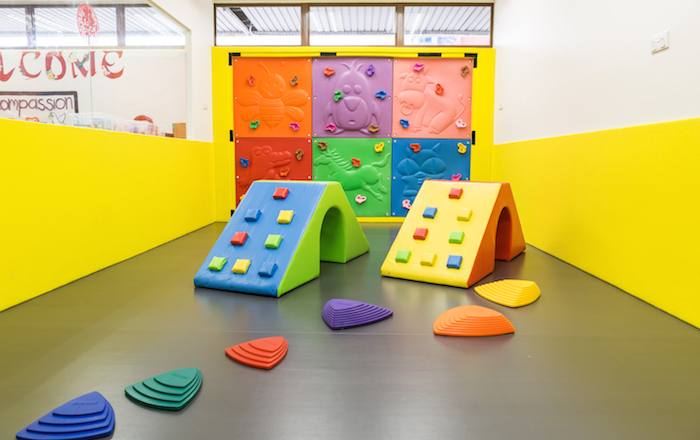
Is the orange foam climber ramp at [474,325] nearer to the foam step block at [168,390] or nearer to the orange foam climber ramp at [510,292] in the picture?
the orange foam climber ramp at [510,292]

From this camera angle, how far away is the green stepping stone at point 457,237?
9.32 feet

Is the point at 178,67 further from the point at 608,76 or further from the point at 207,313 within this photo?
the point at 608,76

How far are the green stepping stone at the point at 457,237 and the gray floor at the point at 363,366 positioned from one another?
0.39 metres

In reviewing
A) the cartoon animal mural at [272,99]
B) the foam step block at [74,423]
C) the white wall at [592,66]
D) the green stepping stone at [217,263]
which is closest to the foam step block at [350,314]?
the green stepping stone at [217,263]

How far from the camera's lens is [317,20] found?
5461mm

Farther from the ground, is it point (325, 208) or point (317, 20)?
point (317, 20)

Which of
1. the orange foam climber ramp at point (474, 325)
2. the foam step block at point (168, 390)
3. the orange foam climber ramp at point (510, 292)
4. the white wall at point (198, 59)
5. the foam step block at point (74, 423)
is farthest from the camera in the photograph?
the white wall at point (198, 59)

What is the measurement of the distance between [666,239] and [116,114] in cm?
382

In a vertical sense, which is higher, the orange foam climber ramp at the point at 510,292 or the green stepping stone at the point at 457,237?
the green stepping stone at the point at 457,237

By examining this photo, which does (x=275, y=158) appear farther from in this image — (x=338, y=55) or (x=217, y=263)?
(x=217, y=263)

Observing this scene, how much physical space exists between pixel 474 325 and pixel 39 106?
2.76 metres

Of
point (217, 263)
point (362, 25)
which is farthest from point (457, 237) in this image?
point (362, 25)

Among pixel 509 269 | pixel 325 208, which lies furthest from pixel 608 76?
pixel 325 208

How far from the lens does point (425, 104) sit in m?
5.43
